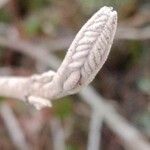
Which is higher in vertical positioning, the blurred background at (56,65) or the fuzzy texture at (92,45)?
the blurred background at (56,65)

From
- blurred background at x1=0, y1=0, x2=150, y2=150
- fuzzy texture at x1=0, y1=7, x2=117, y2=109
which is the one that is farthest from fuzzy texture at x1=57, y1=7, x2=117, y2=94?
blurred background at x1=0, y1=0, x2=150, y2=150

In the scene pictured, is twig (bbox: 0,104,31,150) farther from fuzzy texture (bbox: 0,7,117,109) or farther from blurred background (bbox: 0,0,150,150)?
fuzzy texture (bbox: 0,7,117,109)

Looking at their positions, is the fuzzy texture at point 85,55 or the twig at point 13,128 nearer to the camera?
the fuzzy texture at point 85,55

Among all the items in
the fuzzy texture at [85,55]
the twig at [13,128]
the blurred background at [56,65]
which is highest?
the blurred background at [56,65]

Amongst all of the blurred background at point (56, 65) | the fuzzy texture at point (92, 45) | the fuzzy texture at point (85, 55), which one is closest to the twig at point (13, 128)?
the blurred background at point (56, 65)

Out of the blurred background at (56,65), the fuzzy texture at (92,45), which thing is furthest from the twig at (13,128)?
the fuzzy texture at (92,45)

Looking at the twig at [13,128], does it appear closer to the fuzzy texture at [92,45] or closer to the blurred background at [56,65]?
the blurred background at [56,65]

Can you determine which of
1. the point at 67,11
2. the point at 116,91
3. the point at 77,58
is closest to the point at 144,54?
the point at 116,91

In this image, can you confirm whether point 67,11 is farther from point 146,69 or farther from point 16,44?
point 146,69

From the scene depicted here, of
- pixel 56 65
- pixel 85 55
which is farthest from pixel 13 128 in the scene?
pixel 85 55
